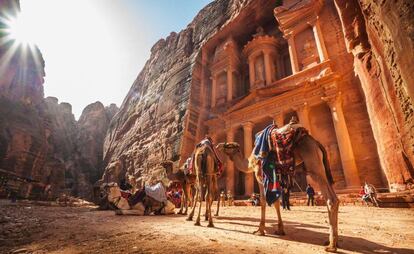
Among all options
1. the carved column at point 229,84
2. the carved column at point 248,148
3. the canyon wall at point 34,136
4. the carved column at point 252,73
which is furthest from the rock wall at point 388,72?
the canyon wall at point 34,136

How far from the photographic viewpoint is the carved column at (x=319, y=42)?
1755 centimetres

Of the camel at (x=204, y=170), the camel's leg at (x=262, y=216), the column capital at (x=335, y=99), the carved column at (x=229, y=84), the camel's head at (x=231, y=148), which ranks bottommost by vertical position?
the camel's leg at (x=262, y=216)

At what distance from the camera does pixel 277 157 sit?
4.00 meters

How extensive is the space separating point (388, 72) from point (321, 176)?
7.36 meters

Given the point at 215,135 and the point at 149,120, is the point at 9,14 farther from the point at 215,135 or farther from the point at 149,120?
the point at 215,135

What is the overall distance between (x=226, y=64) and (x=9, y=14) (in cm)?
3132

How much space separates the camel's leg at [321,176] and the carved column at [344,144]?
11650 millimetres

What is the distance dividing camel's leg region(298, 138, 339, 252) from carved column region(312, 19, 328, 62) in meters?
16.6

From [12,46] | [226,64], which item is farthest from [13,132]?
[226,64]

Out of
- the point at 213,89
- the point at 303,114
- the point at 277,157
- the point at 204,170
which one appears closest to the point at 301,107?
the point at 303,114

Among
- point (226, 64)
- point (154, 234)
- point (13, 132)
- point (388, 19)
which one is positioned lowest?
point (154, 234)

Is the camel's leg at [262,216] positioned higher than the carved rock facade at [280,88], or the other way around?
the carved rock facade at [280,88]

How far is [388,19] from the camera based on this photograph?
95.3 inches

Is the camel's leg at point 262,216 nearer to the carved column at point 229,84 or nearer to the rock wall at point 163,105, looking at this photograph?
the rock wall at point 163,105
